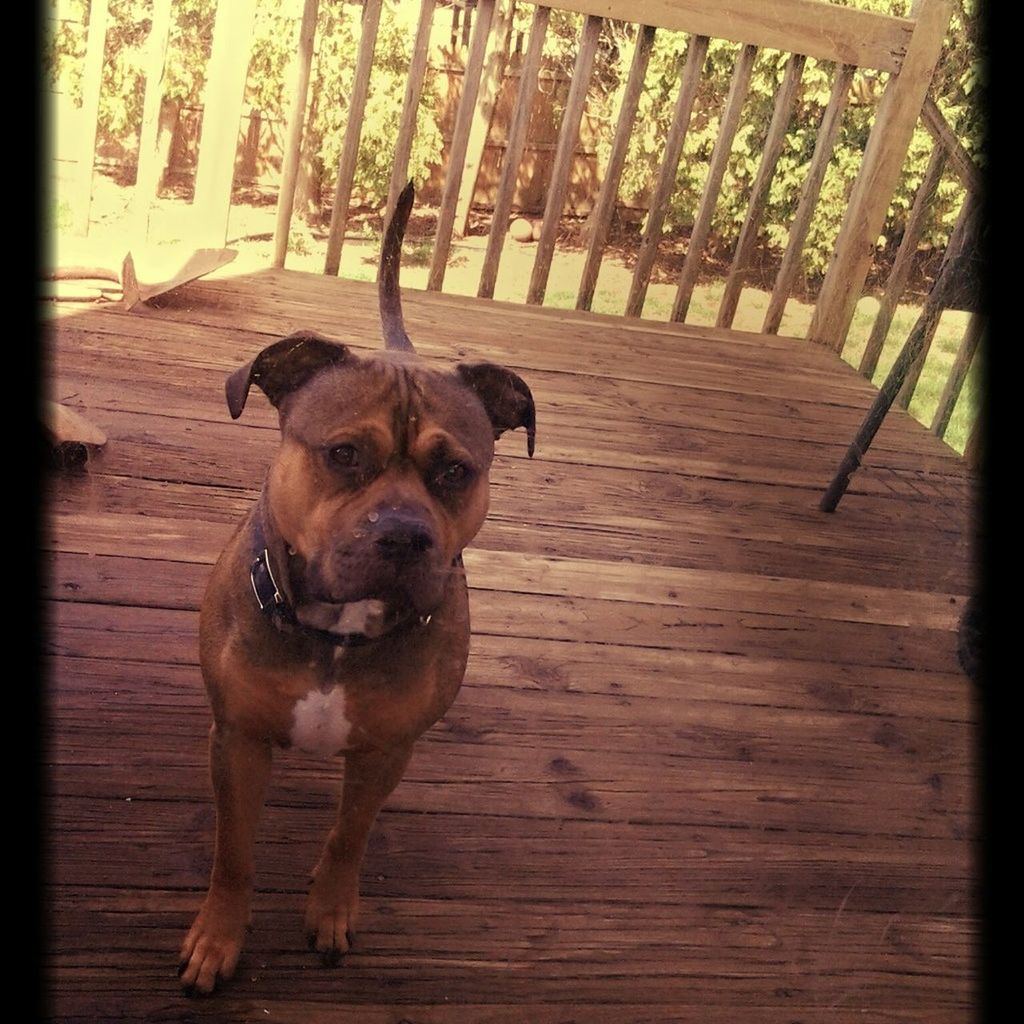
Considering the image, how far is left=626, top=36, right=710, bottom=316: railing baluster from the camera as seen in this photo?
5.28m

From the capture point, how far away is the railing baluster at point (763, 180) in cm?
536

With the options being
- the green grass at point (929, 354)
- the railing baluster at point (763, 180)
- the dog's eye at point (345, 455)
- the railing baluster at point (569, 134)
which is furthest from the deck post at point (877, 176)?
the dog's eye at point (345, 455)

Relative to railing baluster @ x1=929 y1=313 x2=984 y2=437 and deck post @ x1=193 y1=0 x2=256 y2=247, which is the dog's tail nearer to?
deck post @ x1=193 y1=0 x2=256 y2=247

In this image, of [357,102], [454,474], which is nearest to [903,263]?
[357,102]

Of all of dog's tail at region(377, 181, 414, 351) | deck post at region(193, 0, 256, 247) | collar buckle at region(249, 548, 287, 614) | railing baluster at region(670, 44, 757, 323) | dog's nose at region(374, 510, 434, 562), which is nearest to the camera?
dog's nose at region(374, 510, 434, 562)

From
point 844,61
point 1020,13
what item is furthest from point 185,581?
point 844,61

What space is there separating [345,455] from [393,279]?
3.02 ft

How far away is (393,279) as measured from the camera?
278 centimetres

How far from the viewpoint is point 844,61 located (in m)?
5.38

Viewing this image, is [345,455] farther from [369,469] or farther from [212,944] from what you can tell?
[212,944]

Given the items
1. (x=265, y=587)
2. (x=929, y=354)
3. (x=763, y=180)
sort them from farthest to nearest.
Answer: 1. (x=763, y=180)
2. (x=929, y=354)
3. (x=265, y=587)

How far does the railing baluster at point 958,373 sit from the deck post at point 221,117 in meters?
3.30

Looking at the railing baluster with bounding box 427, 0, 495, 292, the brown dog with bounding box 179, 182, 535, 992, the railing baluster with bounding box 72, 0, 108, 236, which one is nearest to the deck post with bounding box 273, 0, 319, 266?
the railing baluster with bounding box 427, 0, 495, 292

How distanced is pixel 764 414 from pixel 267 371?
3.20 m
